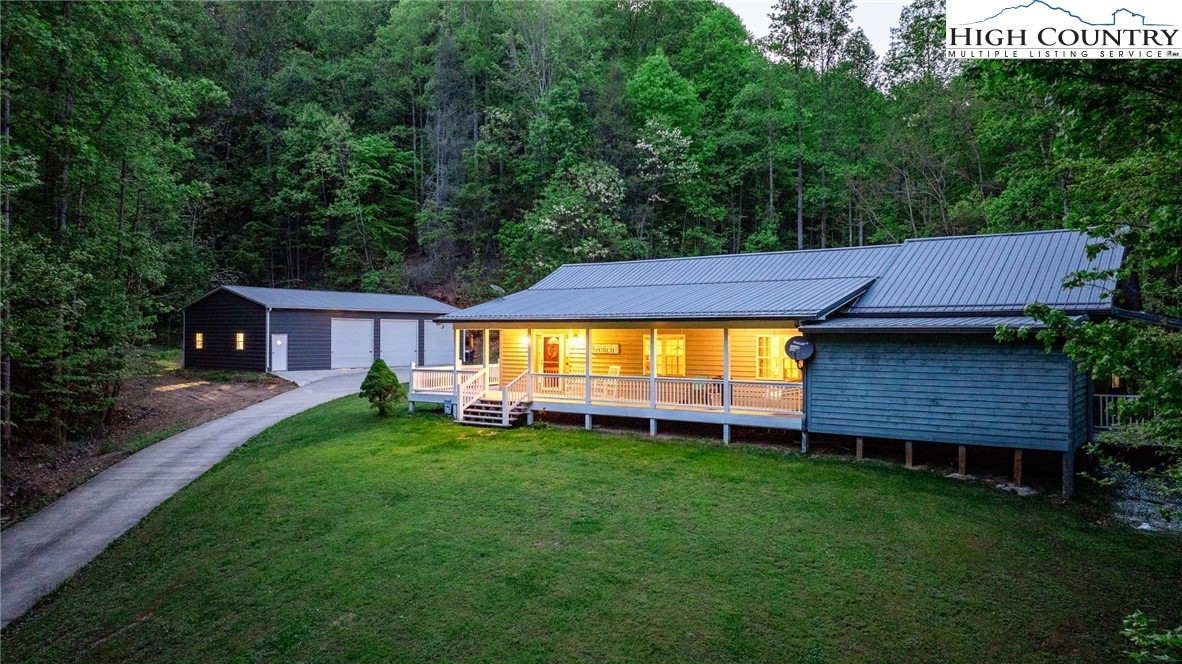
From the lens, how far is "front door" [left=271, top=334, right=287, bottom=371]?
25734mm

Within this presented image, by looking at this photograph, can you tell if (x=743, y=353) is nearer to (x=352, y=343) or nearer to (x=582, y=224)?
(x=582, y=224)

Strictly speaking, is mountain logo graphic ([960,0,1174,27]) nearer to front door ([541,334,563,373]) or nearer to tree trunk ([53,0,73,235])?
front door ([541,334,563,373])

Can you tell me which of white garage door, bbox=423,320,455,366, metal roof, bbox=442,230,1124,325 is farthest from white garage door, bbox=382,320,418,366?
metal roof, bbox=442,230,1124,325

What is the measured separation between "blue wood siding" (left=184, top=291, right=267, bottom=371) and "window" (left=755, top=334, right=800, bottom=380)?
2047 centimetres

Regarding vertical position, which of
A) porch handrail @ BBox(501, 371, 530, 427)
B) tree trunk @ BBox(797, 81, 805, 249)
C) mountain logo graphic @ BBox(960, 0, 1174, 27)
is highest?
tree trunk @ BBox(797, 81, 805, 249)

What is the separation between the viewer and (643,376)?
15.4 meters

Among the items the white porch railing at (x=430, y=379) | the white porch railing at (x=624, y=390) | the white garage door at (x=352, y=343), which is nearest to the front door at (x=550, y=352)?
the white porch railing at (x=624, y=390)

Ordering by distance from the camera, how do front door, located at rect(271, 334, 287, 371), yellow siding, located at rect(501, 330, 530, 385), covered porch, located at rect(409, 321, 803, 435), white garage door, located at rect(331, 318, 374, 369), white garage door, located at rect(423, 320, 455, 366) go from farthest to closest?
white garage door, located at rect(423, 320, 455, 366) → white garage door, located at rect(331, 318, 374, 369) → front door, located at rect(271, 334, 287, 371) → yellow siding, located at rect(501, 330, 530, 385) → covered porch, located at rect(409, 321, 803, 435)

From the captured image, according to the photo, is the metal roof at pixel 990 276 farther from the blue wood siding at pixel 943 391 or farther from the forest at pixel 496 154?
the blue wood siding at pixel 943 391

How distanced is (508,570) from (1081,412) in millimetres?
9897

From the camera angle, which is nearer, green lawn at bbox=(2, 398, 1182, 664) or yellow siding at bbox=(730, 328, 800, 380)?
green lawn at bbox=(2, 398, 1182, 664)

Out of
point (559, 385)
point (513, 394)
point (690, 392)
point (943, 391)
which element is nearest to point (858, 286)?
point (943, 391)

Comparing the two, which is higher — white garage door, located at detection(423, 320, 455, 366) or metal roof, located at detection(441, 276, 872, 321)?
metal roof, located at detection(441, 276, 872, 321)

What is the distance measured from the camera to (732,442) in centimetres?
1320
